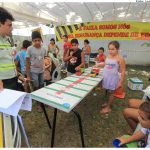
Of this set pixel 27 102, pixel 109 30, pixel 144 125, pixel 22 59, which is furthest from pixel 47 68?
pixel 109 30

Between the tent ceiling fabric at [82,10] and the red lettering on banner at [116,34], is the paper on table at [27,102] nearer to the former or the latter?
the tent ceiling fabric at [82,10]

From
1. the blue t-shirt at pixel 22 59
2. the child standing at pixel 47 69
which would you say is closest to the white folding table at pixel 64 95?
the child standing at pixel 47 69

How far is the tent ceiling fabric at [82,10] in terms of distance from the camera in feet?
16.4

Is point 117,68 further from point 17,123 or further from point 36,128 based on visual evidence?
point 17,123

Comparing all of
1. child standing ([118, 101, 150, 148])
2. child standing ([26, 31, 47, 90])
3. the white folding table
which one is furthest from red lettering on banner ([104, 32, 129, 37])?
child standing ([118, 101, 150, 148])

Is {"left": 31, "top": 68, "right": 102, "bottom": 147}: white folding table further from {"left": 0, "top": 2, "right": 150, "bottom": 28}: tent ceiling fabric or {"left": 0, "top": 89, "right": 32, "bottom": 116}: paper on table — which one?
{"left": 0, "top": 2, "right": 150, "bottom": 28}: tent ceiling fabric

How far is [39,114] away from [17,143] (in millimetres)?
1500

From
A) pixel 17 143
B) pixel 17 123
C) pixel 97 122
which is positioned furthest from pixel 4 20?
pixel 97 122

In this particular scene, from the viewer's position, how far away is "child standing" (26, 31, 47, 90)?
2.48 metres

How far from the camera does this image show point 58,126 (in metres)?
2.35

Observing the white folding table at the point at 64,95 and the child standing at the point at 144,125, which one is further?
the white folding table at the point at 64,95

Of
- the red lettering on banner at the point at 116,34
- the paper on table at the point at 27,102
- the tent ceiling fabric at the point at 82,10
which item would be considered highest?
the tent ceiling fabric at the point at 82,10

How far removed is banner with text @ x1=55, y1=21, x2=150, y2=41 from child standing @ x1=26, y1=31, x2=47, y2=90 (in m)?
5.24

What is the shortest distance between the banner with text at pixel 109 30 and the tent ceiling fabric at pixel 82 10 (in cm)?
24
